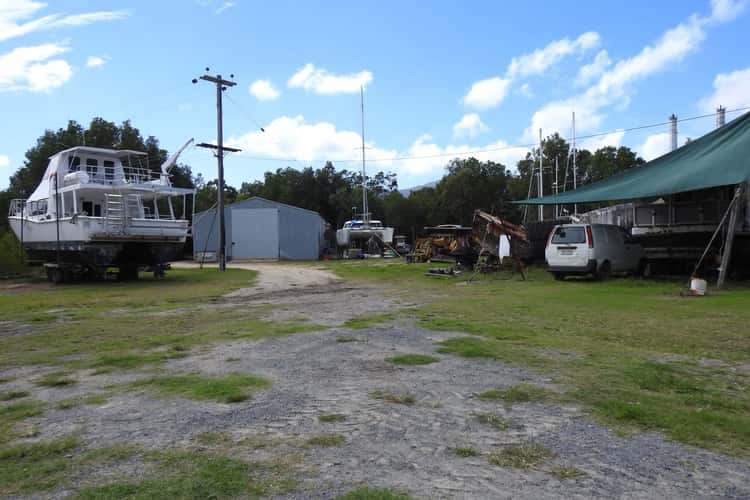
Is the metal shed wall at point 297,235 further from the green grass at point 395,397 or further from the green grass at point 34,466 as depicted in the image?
the green grass at point 34,466

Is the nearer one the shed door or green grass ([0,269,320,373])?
green grass ([0,269,320,373])

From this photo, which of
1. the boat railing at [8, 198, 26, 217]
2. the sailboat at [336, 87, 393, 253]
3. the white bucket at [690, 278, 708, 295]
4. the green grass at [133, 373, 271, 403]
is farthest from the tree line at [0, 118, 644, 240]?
the green grass at [133, 373, 271, 403]

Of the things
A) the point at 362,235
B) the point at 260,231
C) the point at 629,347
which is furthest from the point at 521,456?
the point at 362,235

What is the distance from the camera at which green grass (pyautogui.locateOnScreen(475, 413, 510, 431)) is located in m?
4.00

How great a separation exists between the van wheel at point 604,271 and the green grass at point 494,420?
1304cm

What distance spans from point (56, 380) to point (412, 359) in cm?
351

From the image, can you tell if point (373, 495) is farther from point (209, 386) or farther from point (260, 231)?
point (260, 231)

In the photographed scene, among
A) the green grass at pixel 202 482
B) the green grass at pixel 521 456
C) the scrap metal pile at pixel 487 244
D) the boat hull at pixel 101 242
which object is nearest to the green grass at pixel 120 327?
the green grass at pixel 202 482

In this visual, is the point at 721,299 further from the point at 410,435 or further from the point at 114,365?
the point at 114,365

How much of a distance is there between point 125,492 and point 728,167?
14.7 meters

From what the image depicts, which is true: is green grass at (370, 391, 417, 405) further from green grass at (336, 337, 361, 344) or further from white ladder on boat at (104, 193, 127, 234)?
white ladder on boat at (104, 193, 127, 234)

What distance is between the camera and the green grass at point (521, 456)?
334 cm

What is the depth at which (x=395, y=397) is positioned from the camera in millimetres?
4730

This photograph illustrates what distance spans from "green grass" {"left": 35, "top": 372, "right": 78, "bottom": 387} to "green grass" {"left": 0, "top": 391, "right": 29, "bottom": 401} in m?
0.29
